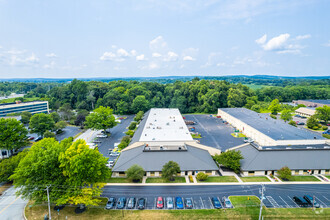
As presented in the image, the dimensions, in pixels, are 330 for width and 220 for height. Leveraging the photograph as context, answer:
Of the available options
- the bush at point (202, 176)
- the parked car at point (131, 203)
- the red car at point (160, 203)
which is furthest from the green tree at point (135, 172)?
the bush at point (202, 176)

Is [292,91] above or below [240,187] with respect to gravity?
above

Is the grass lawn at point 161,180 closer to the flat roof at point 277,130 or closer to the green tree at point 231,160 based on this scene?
the green tree at point 231,160

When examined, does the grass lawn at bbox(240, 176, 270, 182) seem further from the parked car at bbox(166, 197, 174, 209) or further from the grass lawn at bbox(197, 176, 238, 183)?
the parked car at bbox(166, 197, 174, 209)

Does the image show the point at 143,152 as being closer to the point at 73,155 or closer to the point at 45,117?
the point at 73,155

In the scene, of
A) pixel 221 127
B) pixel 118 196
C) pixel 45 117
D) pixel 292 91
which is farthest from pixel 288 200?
pixel 292 91

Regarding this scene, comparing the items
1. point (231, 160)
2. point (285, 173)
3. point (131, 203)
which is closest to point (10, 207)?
point (131, 203)

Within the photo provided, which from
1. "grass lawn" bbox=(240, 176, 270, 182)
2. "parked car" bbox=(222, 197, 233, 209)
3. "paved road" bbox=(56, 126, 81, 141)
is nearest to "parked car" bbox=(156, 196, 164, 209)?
"parked car" bbox=(222, 197, 233, 209)

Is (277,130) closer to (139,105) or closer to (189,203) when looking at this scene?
(189,203)
